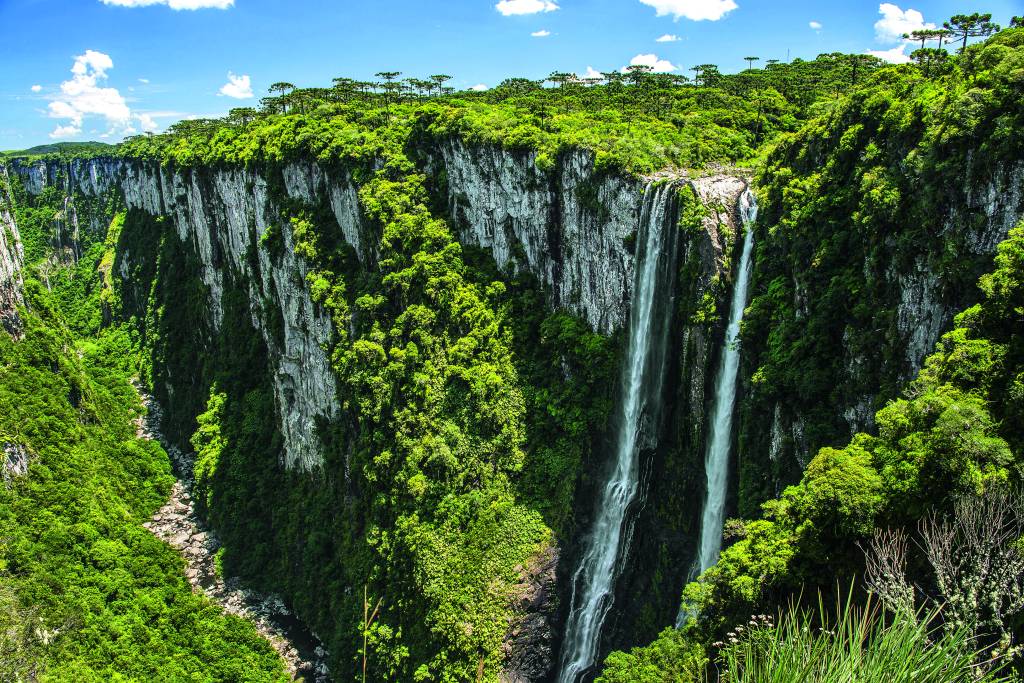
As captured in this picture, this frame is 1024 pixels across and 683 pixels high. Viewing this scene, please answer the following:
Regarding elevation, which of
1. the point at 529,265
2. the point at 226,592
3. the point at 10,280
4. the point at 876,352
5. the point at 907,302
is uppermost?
the point at 529,265

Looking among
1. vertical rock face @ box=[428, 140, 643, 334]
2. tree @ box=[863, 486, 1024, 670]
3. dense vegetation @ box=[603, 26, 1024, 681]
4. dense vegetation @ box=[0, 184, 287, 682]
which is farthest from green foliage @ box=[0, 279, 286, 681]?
tree @ box=[863, 486, 1024, 670]

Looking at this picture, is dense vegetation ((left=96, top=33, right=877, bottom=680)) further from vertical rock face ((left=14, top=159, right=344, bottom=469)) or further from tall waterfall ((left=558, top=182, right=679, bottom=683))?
tall waterfall ((left=558, top=182, right=679, bottom=683))

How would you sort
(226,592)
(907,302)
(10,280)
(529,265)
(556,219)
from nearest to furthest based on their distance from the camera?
(907,302) < (556,219) < (529,265) < (226,592) < (10,280)

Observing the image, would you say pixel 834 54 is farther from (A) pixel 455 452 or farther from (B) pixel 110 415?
(B) pixel 110 415

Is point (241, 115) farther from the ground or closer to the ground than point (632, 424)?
farther from the ground

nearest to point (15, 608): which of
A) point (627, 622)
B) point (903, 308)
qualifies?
point (627, 622)

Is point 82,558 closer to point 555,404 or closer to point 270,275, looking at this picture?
point 270,275

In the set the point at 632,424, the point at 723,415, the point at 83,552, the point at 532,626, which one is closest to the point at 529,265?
the point at 632,424
